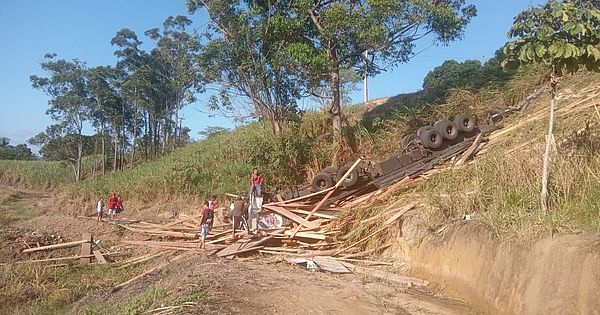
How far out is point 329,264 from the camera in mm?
9797

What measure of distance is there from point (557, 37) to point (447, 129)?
633 centimetres

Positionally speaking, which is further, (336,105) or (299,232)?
(336,105)

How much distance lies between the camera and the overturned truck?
39.9 feet

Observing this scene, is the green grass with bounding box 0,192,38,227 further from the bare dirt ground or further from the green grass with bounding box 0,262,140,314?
the bare dirt ground

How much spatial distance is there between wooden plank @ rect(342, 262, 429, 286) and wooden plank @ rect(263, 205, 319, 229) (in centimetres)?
191

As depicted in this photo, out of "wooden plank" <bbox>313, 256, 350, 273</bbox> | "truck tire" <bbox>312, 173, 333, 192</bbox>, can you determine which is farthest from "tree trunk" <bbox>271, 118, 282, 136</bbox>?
"wooden plank" <bbox>313, 256, 350, 273</bbox>

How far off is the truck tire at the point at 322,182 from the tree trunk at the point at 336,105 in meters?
3.90

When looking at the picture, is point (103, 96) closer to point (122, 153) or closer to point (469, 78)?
point (122, 153)

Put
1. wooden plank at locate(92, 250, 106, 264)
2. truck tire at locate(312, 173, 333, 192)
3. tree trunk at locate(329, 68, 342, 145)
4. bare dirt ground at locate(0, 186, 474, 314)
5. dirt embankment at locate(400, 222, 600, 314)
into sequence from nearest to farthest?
dirt embankment at locate(400, 222, 600, 314) < bare dirt ground at locate(0, 186, 474, 314) < truck tire at locate(312, 173, 333, 192) < wooden plank at locate(92, 250, 106, 264) < tree trunk at locate(329, 68, 342, 145)

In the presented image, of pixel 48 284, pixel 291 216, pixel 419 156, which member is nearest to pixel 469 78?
pixel 419 156

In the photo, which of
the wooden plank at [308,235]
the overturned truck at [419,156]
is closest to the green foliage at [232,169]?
the overturned truck at [419,156]

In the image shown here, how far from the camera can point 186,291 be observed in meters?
7.16

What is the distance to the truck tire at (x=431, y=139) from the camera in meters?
12.4

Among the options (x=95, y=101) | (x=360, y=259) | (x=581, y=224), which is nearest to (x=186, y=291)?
(x=360, y=259)
